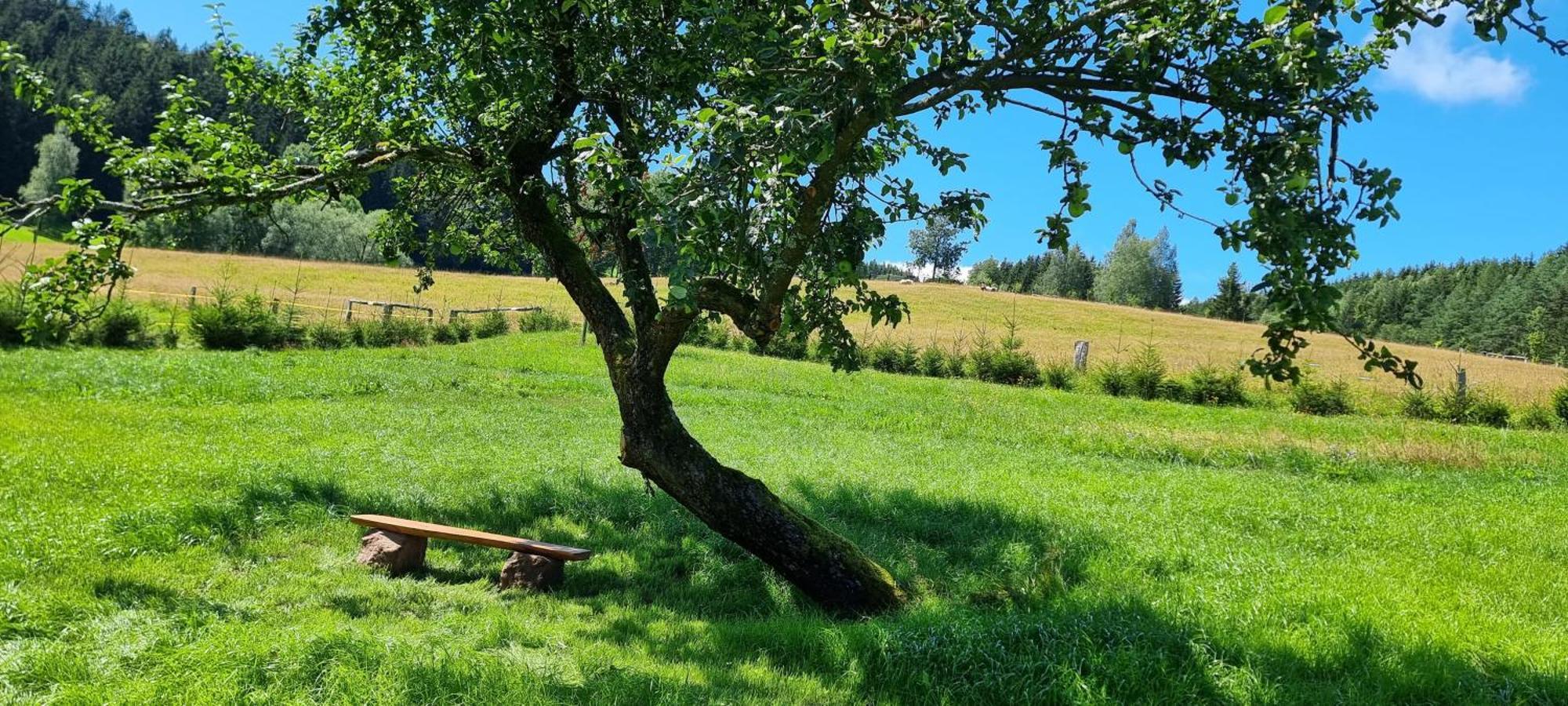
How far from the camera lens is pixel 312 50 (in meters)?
7.96

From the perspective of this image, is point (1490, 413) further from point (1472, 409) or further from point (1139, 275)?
point (1139, 275)

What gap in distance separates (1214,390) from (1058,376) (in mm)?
4725

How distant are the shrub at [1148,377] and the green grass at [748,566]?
1026cm

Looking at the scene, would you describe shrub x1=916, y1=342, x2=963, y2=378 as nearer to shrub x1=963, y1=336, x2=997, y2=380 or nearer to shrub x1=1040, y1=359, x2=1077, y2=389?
shrub x1=963, y1=336, x2=997, y2=380

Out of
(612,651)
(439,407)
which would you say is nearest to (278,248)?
(439,407)

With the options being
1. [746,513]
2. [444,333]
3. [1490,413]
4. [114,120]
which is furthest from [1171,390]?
[114,120]

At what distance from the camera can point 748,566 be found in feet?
24.5

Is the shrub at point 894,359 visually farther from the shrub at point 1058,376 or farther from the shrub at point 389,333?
the shrub at point 389,333

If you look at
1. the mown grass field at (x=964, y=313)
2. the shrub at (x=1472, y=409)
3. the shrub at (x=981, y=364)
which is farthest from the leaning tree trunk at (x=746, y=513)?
the mown grass field at (x=964, y=313)

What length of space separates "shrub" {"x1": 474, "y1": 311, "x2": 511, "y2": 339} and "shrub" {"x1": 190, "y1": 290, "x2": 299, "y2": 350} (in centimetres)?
674

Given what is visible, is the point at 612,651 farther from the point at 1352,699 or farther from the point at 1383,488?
the point at 1383,488

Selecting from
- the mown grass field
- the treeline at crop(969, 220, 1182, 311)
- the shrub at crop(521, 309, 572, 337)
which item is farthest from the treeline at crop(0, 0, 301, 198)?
the treeline at crop(969, 220, 1182, 311)

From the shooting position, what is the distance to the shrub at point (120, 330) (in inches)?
889

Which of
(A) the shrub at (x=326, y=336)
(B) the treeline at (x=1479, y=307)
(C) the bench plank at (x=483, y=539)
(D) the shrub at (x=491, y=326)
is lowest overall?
(C) the bench plank at (x=483, y=539)
